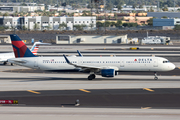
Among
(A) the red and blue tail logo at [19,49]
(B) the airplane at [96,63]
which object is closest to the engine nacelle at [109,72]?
(B) the airplane at [96,63]

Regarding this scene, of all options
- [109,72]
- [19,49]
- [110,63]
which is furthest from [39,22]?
[109,72]

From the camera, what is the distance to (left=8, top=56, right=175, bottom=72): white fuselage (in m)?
43.6

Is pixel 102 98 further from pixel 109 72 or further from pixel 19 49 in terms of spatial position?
pixel 19 49

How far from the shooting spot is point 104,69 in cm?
4284

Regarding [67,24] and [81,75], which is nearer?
[81,75]

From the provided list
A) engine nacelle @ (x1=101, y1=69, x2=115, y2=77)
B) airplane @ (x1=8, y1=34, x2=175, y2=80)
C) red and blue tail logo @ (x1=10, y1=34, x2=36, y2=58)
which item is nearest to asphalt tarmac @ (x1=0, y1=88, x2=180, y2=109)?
engine nacelle @ (x1=101, y1=69, x2=115, y2=77)

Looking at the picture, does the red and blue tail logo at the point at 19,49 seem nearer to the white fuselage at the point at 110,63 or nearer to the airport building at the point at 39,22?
the white fuselage at the point at 110,63

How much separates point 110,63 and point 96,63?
224cm

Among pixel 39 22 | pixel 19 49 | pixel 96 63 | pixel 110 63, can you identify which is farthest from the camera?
pixel 39 22

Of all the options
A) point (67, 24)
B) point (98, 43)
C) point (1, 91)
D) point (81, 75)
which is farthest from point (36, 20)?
point (1, 91)

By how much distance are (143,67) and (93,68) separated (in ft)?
25.4

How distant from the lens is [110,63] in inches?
1735

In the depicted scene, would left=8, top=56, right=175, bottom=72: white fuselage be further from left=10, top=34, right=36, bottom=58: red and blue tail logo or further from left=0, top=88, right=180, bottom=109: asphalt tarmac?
left=0, top=88, right=180, bottom=109: asphalt tarmac
